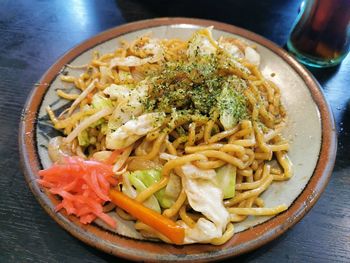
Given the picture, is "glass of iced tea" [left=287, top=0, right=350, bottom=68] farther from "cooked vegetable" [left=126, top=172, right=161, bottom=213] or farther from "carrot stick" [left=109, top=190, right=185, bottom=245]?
"carrot stick" [left=109, top=190, right=185, bottom=245]

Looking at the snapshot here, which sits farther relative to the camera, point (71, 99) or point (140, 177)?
point (71, 99)

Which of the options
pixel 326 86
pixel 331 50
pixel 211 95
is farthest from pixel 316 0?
pixel 211 95

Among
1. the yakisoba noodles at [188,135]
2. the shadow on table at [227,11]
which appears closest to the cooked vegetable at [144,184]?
the yakisoba noodles at [188,135]

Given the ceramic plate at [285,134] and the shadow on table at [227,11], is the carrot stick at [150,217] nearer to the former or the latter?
the ceramic plate at [285,134]

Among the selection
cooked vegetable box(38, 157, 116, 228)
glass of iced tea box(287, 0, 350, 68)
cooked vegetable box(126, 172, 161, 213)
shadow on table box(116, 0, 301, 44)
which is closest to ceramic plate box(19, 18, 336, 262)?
cooked vegetable box(38, 157, 116, 228)

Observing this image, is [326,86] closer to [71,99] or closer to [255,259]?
[255,259]
